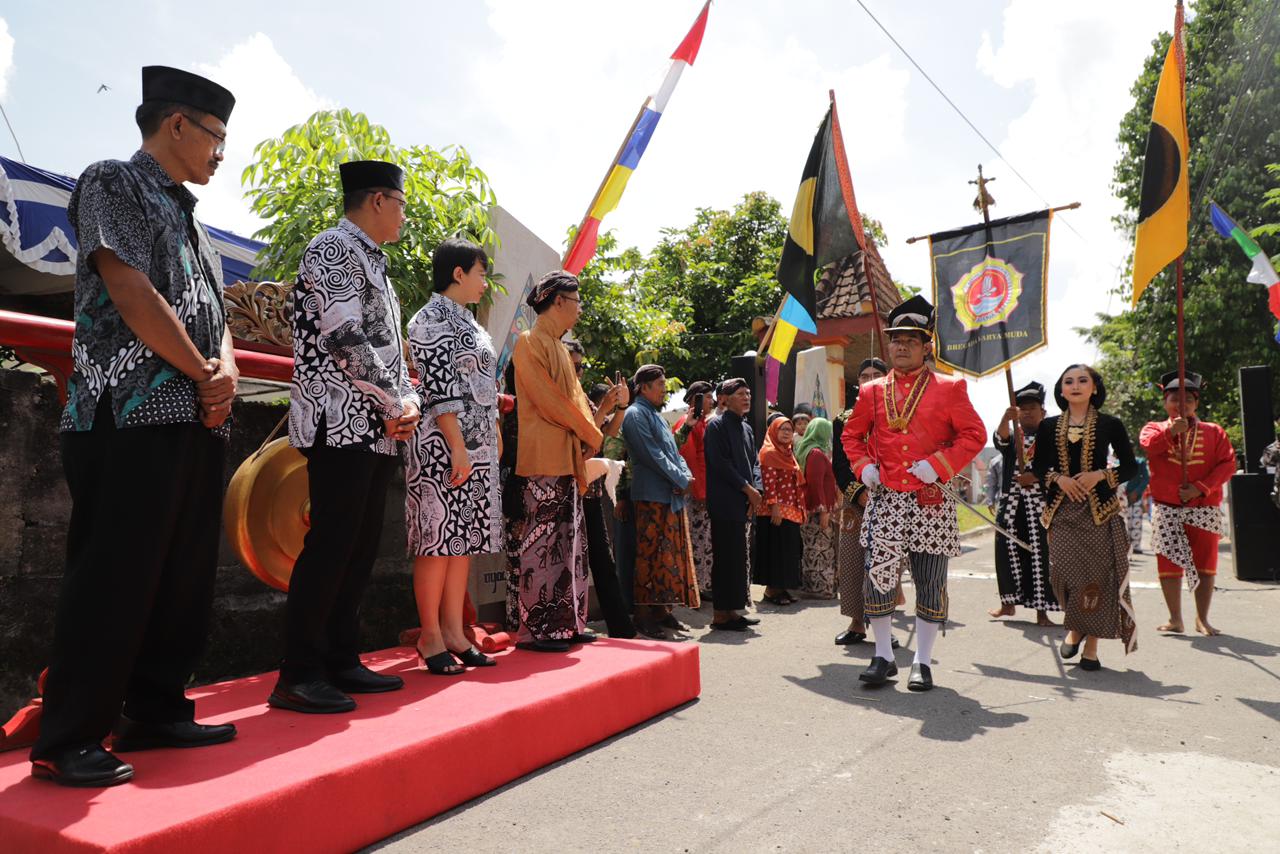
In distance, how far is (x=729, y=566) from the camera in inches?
267

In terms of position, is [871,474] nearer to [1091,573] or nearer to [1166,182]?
[1091,573]

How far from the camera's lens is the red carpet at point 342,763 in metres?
1.99

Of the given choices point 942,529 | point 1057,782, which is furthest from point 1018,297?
point 1057,782

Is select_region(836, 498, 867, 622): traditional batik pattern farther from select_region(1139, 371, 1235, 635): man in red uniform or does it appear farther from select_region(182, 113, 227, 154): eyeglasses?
select_region(182, 113, 227, 154): eyeglasses

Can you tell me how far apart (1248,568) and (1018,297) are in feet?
19.4

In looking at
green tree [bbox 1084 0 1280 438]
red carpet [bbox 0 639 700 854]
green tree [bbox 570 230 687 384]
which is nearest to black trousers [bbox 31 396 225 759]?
red carpet [bbox 0 639 700 854]

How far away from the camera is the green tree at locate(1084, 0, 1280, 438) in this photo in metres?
16.7

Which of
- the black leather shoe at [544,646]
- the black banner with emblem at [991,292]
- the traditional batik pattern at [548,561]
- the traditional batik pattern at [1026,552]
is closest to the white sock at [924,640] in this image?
the traditional batik pattern at [548,561]

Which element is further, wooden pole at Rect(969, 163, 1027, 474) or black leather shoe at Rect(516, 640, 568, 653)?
wooden pole at Rect(969, 163, 1027, 474)

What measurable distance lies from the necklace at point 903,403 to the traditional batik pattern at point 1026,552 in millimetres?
2716

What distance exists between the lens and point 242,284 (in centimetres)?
402

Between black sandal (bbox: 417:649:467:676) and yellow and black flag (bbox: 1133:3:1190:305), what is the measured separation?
482 centimetres

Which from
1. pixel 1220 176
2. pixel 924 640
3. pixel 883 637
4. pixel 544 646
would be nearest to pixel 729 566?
pixel 883 637

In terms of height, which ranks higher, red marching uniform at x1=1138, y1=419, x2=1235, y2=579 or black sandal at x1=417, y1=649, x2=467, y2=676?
red marching uniform at x1=1138, y1=419, x2=1235, y2=579
